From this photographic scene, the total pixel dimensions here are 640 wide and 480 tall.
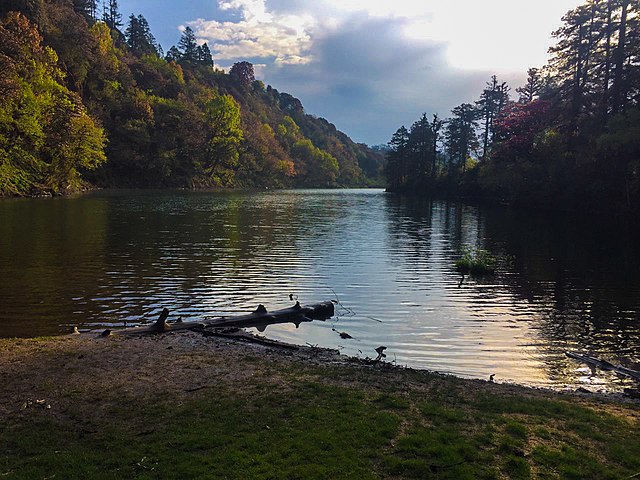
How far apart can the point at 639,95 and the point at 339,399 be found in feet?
148

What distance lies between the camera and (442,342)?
43.9ft

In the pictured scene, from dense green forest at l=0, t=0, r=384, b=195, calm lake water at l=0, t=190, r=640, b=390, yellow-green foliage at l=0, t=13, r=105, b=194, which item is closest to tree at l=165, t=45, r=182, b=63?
dense green forest at l=0, t=0, r=384, b=195

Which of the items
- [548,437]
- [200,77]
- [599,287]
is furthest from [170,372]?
[200,77]

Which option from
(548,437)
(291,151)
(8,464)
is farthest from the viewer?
(291,151)

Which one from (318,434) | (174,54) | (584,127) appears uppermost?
(174,54)

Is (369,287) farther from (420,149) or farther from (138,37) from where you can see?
(138,37)

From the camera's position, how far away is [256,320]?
1404 cm

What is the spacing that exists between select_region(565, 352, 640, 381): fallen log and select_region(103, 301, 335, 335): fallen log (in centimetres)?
720

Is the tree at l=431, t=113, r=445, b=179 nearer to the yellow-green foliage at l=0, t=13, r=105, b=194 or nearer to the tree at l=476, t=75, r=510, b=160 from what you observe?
the tree at l=476, t=75, r=510, b=160

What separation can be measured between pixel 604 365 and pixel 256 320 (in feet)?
30.1

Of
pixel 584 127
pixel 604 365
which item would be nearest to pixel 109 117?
pixel 584 127

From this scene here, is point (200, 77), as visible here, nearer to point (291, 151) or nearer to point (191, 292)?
point (291, 151)

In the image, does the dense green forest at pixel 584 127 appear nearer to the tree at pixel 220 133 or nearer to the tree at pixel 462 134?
the tree at pixel 462 134

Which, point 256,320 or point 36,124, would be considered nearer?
point 256,320
